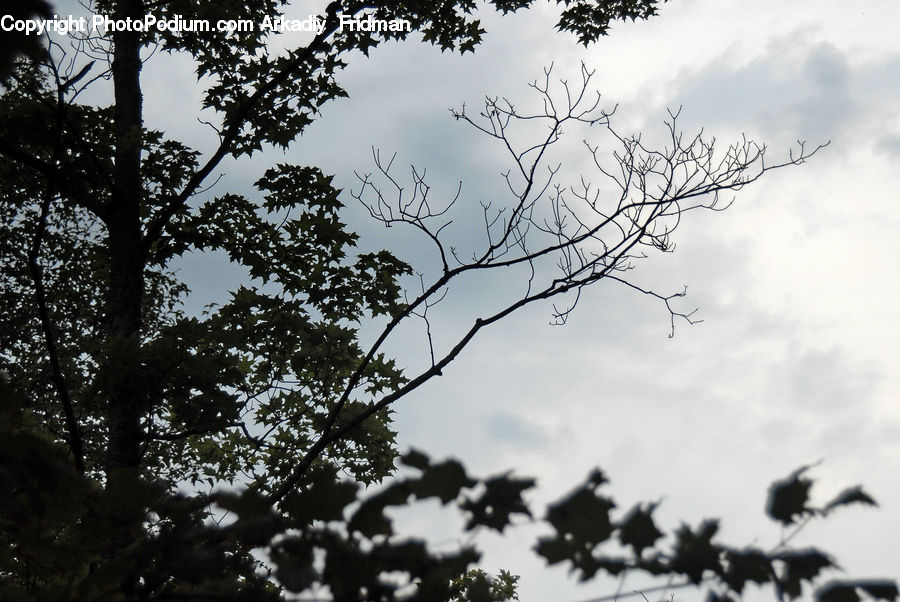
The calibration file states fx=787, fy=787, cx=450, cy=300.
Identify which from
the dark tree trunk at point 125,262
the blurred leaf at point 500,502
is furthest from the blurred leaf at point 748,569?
the dark tree trunk at point 125,262

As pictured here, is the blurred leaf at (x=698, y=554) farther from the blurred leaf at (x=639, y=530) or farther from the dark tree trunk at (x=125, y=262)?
the dark tree trunk at (x=125, y=262)

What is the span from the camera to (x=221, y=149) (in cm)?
755

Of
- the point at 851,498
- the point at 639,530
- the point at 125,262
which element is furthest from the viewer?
the point at 125,262

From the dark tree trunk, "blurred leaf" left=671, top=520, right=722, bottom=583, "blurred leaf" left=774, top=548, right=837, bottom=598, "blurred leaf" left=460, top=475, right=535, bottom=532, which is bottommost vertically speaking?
"blurred leaf" left=774, top=548, right=837, bottom=598

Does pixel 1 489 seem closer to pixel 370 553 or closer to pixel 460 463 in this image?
pixel 370 553

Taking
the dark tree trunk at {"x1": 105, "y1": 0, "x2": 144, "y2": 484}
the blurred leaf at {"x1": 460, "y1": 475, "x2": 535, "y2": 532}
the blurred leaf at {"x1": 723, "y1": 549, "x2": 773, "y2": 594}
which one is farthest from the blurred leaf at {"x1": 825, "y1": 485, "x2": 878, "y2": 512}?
the dark tree trunk at {"x1": 105, "y1": 0, "x2": 144, "y2": 484}

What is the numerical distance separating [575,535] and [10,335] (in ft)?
39.1

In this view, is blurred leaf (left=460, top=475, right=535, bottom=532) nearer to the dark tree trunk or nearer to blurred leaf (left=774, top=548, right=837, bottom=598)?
blurred leaf (left=774, top=548, right=837, bottom=598)

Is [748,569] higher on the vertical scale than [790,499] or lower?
lower

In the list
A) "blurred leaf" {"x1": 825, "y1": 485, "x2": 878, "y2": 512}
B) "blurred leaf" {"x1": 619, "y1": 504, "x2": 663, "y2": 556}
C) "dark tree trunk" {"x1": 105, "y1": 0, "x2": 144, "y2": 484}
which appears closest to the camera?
"blurred leaf" {"x1": 825, "y1": 485, "x2": 878, "y2": 512}

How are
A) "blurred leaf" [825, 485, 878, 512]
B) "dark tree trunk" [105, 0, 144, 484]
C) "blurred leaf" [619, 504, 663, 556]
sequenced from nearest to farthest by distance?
"blurred leaf" [825, 485, 878, 512] → "blurred leaf" [619, 504, 663, 556] → "dark tree trunk" [105, 0, 144, 484]

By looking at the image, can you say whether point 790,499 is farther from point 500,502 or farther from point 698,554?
point 500,502

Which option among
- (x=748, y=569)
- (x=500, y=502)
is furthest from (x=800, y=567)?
(x=500, y=502)

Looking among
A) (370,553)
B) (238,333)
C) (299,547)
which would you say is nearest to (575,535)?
(370,553)
